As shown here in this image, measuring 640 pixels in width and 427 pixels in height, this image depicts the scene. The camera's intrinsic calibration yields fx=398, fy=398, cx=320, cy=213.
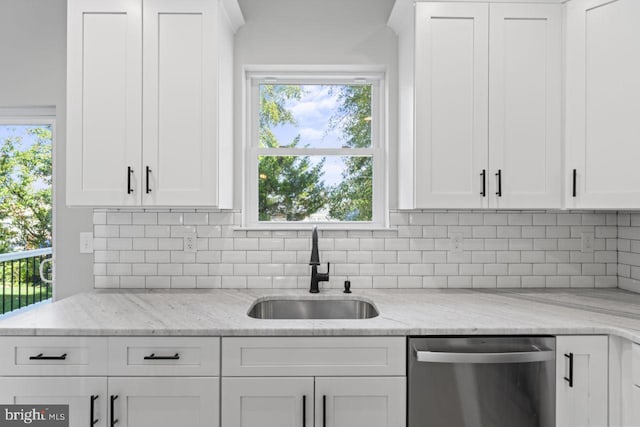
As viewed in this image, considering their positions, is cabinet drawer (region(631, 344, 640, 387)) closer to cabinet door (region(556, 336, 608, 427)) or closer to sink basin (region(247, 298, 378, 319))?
cabinet door (region(556, 336, 608, 427))

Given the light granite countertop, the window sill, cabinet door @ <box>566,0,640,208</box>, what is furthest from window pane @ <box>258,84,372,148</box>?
cabinet door @ <box>566,0,640,208</box>

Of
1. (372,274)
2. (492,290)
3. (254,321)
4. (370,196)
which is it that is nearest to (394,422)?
(254,321)

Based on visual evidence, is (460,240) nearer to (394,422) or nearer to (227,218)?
(394,422)

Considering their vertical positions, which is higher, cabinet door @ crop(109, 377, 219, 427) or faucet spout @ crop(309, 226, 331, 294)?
faucet spout @ crop(309, 226, 331, 294)

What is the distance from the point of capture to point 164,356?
1.57 m

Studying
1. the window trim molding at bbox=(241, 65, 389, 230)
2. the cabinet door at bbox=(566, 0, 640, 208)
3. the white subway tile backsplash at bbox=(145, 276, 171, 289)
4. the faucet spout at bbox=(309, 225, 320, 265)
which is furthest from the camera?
the window trim molding at bbox=(241, 65, 389, 230)

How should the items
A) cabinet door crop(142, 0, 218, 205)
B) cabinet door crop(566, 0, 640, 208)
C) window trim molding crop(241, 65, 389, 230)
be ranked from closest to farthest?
cabinet door crop(566, 0, 640, 208) < cabinet door crop(142, 0, 218, 205) < window trim molding crop(241, 65, 389, 230)

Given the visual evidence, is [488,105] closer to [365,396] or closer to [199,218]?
[365,396]

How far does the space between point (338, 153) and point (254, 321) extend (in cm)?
119

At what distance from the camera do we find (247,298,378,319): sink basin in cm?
214

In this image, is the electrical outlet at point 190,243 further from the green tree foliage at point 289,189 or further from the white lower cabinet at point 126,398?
the white lower cabinet at point 126,398

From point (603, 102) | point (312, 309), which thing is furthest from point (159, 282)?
point (603, 102)

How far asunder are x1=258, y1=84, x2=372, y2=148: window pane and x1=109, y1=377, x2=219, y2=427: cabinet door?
4.64 ft

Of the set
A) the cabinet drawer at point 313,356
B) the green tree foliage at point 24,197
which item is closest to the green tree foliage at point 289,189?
the cabinet drawer at point 313,356
